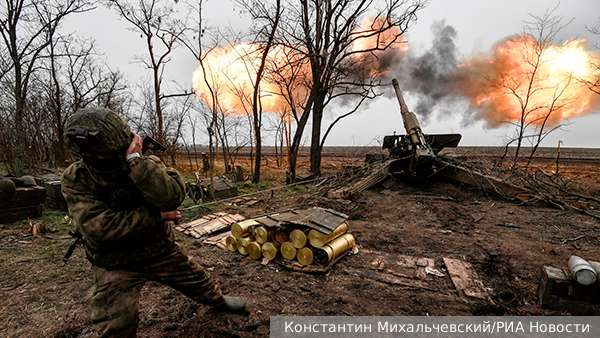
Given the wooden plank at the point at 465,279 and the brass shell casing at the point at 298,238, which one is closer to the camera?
the wooden plank at the point at 465,279

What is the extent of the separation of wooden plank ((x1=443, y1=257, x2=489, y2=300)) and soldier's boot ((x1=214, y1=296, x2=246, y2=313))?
8.91 ft

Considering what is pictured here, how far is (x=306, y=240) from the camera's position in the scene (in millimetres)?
4180

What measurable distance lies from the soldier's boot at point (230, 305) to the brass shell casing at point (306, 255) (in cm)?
133

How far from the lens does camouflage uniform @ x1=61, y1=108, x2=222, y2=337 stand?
1992mm

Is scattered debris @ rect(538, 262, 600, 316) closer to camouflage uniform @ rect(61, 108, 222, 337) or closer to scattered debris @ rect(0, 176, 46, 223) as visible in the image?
camouflage uniform @ rect(61, 108, 222, 337)

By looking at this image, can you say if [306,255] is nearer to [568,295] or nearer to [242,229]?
[242,229]

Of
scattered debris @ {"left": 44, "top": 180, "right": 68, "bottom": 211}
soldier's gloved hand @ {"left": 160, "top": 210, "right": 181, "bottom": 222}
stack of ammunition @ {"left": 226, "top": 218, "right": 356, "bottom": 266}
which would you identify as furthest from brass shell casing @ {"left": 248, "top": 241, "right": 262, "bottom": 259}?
scattered debris @ {"left": 44, "top": 180, "right": 68, "bottom": 211}

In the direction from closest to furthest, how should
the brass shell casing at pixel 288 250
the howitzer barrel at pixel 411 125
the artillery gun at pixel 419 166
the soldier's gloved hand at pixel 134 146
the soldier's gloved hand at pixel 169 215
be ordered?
the soldier's gloved hand at pixel 134 146, the soldier's gloved hand at pixel 169 215, the brass shell casing at pixel 288 250, the artillery gun at pixel 419 166, the howitzer barrel at pixel 411 125

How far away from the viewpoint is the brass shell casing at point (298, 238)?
4156 mm

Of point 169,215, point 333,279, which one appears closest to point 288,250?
point 333,279

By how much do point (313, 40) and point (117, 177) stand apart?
43.1 ft

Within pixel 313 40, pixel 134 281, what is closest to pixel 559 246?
pixel 134 281

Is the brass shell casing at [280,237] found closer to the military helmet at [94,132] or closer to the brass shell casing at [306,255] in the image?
the brass shell casing at [306,255]

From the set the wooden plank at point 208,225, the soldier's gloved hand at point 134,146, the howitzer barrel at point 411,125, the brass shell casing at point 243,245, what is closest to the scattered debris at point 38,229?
the wooden plank at point 208,225
